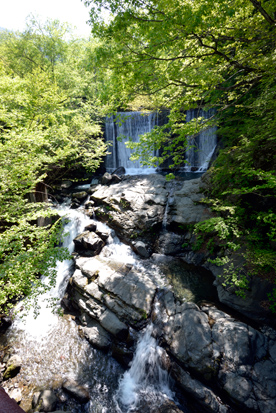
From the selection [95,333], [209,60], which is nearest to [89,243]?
[95,333]

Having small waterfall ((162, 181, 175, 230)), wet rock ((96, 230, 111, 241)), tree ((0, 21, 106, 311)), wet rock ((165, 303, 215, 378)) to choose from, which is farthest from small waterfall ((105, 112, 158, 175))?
wet rock ((165, 303, 215, 378))

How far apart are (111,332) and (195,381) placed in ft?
8.50

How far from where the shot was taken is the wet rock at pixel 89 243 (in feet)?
28.7

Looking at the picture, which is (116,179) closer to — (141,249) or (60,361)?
(141,249)

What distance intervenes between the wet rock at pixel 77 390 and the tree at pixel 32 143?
8.44ft

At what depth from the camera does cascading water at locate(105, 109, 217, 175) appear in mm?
15453

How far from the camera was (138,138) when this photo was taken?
1753 cm

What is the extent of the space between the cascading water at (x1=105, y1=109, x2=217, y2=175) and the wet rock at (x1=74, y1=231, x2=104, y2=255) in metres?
9.01

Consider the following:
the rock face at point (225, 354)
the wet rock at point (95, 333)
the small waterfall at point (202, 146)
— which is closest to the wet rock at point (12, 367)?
the wet rock at point (95, 333)

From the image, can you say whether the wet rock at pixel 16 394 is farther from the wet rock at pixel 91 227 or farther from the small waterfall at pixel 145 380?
the wet rock at pixel 91 227

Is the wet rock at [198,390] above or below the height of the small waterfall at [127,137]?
below

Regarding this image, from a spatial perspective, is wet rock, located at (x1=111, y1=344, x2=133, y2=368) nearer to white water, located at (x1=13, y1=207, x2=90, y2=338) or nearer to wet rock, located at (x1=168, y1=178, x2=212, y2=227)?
white water, located at (x1=13, y1=207, x2=90, y2=338)

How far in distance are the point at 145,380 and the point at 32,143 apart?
786 centimetres

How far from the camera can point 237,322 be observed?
4.99 meters
